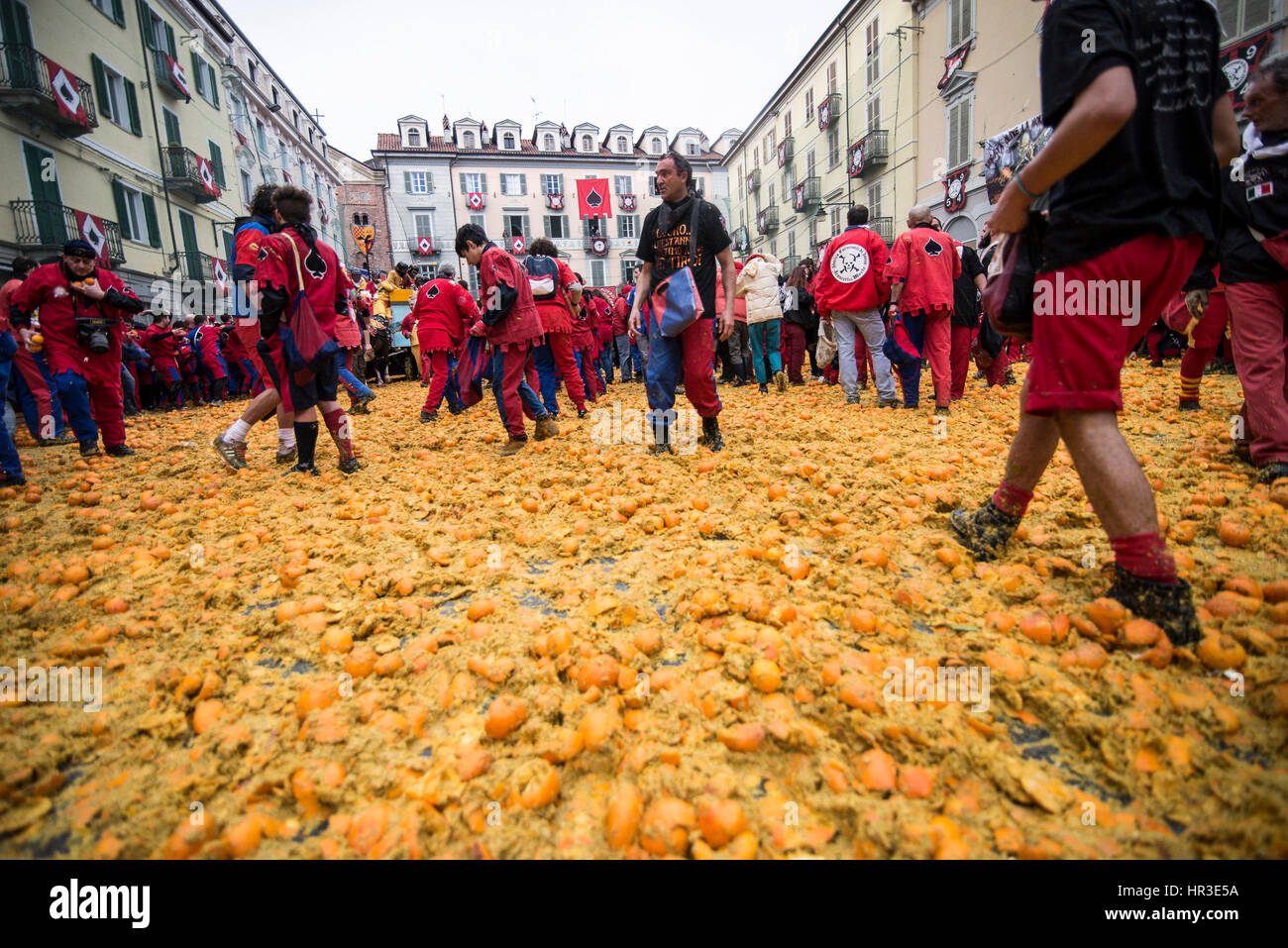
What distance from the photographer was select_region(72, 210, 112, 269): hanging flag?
15082 mm

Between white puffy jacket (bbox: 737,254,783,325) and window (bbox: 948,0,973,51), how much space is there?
17121mm

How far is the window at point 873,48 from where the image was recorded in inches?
917

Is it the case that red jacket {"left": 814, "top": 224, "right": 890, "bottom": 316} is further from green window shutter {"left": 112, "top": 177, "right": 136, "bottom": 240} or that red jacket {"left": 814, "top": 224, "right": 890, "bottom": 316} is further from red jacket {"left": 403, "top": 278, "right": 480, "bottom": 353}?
green window shutter {"left": 112, "top": 177, "right": 136, "bottom": 240}

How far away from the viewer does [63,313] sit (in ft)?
18.2

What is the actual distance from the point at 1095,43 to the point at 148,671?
3.56 m

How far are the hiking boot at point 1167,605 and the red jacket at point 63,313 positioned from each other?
780 cm

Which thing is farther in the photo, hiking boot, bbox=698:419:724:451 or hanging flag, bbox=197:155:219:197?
hanging flag, bbox=197:155:219:197

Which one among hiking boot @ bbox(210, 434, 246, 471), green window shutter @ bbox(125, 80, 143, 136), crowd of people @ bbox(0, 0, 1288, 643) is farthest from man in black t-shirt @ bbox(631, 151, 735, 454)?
green window shutter @ bbox(125, 80, 143, 136)

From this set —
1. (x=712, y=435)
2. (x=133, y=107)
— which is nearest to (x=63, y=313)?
(x=712, y=435)

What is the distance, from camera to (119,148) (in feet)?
57.4

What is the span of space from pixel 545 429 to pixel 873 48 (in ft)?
88.3

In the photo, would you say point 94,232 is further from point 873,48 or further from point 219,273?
point 873,48
